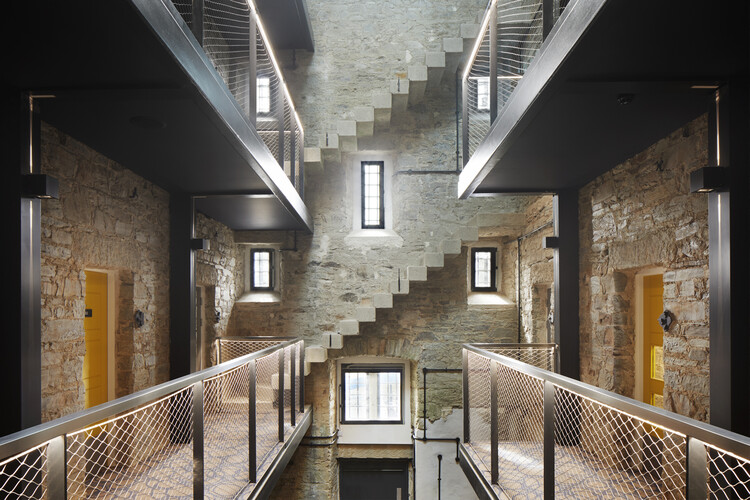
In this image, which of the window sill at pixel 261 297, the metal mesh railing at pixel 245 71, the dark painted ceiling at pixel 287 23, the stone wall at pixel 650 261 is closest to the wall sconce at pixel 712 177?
the stone wall at pixel 650 261

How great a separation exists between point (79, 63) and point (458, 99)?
252 inches

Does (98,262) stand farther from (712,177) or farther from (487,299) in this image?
(487,299)

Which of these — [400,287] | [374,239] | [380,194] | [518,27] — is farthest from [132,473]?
[518,27]

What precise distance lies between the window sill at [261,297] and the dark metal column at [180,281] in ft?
8.74

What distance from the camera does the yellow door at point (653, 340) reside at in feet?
13.4

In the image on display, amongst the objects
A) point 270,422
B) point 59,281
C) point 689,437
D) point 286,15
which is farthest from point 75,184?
point 286,15

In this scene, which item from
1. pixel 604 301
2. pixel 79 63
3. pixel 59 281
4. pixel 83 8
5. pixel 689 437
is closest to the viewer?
pixel 689 437

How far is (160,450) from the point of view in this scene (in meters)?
3.87

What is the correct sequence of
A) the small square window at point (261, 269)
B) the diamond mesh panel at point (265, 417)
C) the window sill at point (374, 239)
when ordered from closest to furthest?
1. the diamond mesh panel at point (265, 417)
2. the window sill at point (374, 239)
3. the small square window at point (261, 269)

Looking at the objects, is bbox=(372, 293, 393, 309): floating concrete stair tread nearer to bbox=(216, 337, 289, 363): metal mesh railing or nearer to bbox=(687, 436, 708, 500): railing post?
bbox=(216, 337, 289, 363): metal mesh railing

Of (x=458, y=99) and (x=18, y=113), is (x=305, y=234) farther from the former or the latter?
(x=18, y=113)

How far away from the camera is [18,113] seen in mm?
2545

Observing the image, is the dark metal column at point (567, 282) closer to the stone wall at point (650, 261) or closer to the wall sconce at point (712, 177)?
the stone wall at point (650, 261)

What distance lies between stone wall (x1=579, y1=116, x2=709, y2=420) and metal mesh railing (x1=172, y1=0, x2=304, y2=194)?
3231 millimetres
